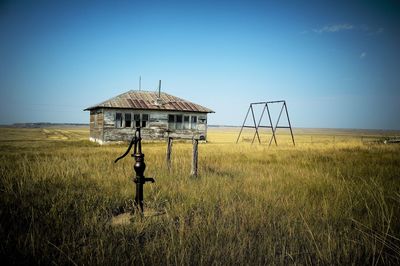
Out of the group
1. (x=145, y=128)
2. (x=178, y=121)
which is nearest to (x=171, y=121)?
(x=178, y=121)

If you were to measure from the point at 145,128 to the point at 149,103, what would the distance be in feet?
8.21

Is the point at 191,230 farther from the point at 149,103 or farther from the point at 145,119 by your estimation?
the point at 149,103

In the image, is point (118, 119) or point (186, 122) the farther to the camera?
point (186, 122)

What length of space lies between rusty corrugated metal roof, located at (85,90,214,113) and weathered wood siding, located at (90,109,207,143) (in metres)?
0.48

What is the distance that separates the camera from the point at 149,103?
22125 mm

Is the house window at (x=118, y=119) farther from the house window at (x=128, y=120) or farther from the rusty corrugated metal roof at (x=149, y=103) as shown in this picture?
the rusty corrugated metal roof at (x=149, y=103)

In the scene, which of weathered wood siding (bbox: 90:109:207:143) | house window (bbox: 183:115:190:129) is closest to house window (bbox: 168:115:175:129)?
weathered wood siding (bbox: 90:109:207:143)

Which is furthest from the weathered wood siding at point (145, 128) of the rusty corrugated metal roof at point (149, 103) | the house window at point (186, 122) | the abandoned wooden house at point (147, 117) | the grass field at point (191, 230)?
the grass field at point (191, 230)

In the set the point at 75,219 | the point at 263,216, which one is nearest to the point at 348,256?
the point at 263,216

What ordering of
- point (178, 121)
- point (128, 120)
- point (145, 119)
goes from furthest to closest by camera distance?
point (178, 121) < point (145, 119) < point (128, 120)

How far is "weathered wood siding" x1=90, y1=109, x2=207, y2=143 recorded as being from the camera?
780 inches

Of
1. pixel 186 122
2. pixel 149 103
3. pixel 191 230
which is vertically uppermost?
pixel 149 103

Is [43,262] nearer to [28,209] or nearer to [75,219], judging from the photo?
[75,219]

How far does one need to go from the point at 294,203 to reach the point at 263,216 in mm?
842
